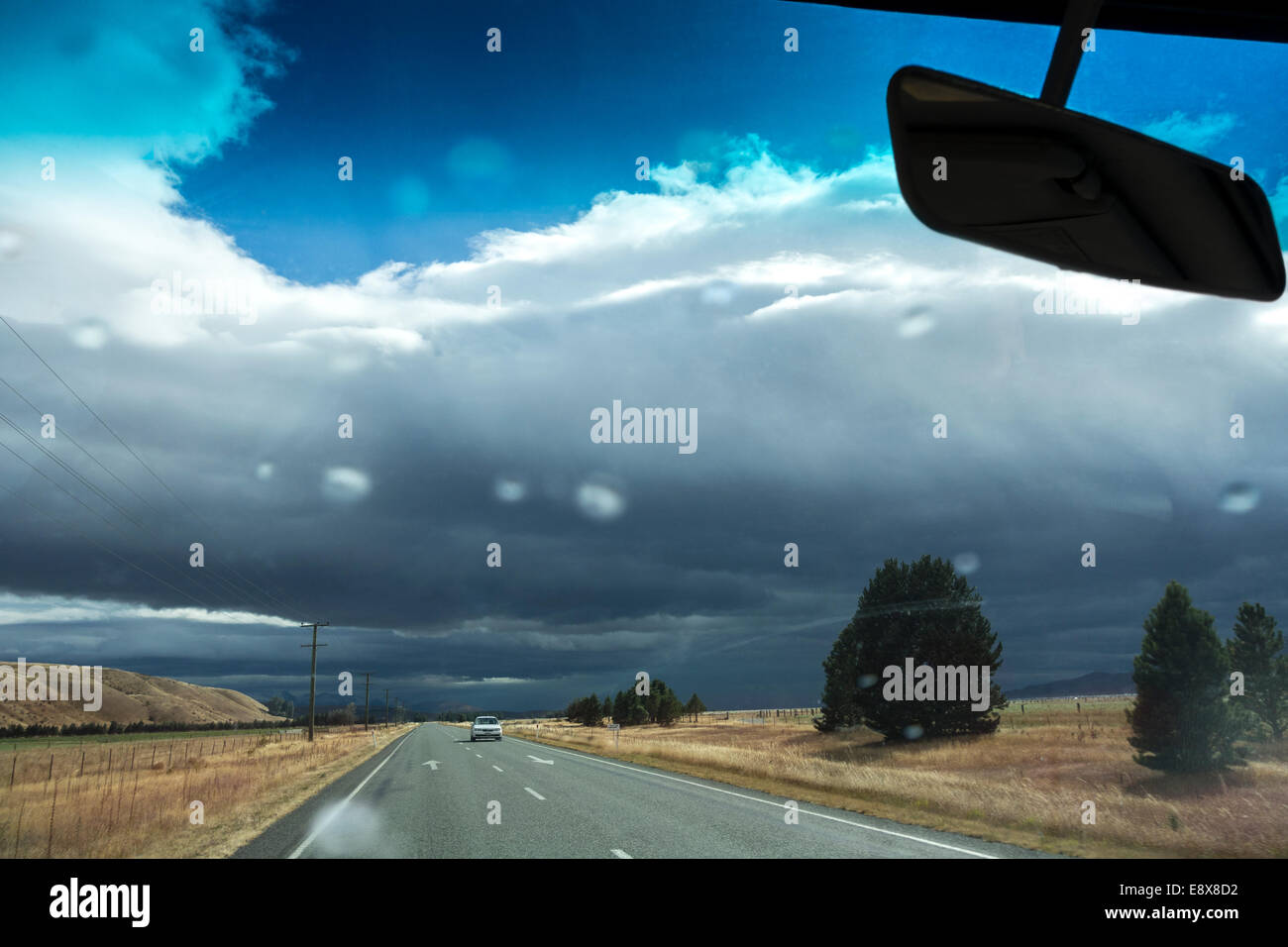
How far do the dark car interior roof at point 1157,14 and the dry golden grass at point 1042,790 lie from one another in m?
11.1

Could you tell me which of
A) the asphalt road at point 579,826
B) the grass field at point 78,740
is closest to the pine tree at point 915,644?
the asphalt road at point 579,826

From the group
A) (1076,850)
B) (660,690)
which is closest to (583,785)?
(1076,850)

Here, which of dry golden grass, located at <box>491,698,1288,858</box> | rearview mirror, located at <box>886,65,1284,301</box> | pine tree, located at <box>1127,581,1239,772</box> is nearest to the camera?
rearview mirror, located at <box>886,65,1284,301</box>

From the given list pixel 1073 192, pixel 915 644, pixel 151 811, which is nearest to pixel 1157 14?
pixel 1073 192

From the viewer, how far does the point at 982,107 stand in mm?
1647

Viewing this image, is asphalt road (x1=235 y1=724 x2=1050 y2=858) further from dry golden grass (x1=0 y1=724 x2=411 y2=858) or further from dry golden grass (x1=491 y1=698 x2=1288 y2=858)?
dry golden grass (x1=491 y1=698 x2=1288 y2=858)

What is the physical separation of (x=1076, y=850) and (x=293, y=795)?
17.2m

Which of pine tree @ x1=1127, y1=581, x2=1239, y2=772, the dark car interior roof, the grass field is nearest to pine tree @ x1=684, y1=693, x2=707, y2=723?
the grass field

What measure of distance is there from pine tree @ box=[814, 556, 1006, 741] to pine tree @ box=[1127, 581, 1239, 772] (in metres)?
13.6

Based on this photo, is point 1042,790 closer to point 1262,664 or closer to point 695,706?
point 1262,664

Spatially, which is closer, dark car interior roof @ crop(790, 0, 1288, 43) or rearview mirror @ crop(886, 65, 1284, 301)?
rearview mirror @ crop(886, 65, 1284, 301)

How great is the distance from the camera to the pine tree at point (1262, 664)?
4575 cm

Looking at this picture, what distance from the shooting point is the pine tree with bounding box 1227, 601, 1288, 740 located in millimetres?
45750
